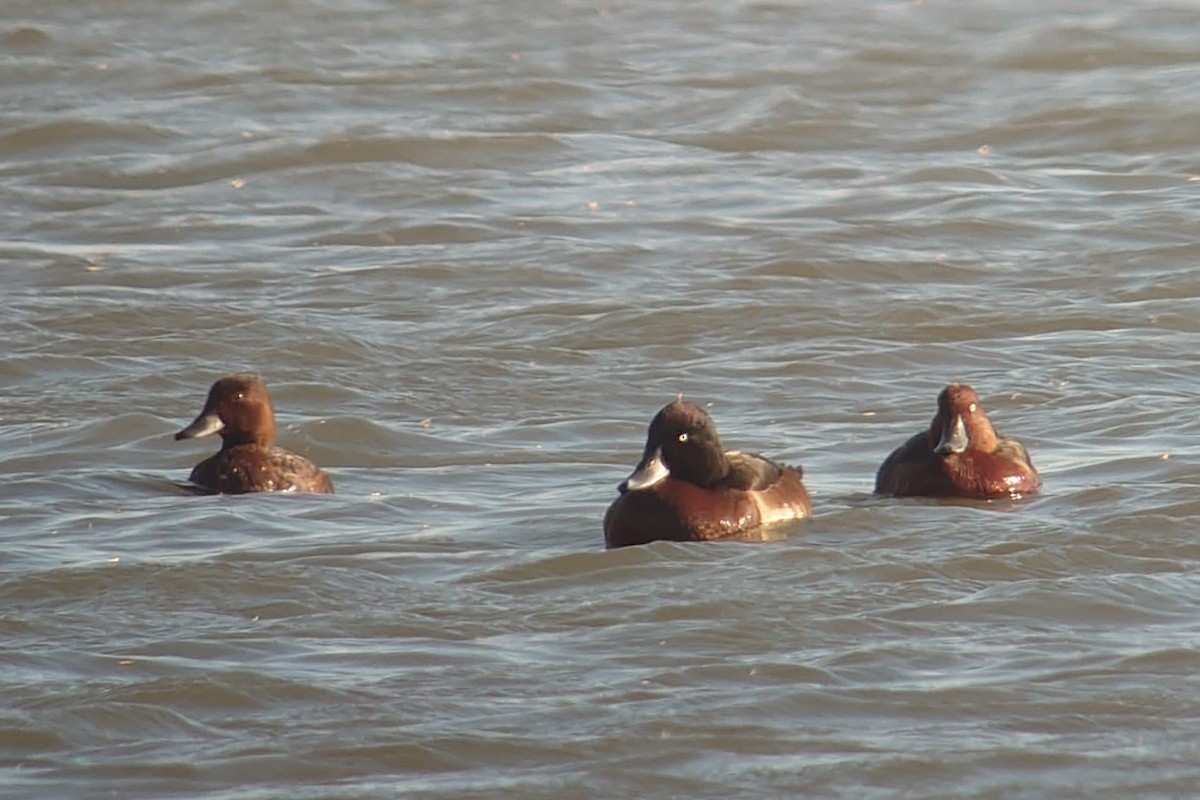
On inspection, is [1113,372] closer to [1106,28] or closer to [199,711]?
[199,711]

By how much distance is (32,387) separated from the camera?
505 inches

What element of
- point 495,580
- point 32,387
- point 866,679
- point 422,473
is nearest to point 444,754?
point 866,679

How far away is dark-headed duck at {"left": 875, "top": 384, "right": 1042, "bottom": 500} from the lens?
1025 cm

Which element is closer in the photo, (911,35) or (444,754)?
(444,754)

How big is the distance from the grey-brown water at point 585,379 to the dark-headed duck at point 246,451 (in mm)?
193

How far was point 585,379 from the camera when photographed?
1278 centimetres

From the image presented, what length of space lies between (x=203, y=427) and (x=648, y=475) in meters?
2.56

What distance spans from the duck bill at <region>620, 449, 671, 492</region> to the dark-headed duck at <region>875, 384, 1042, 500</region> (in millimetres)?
1063

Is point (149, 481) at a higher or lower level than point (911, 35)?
lower

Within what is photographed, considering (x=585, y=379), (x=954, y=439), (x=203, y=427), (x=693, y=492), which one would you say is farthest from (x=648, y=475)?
(x=585, y=379)

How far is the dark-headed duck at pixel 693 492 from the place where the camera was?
9539 millimetres

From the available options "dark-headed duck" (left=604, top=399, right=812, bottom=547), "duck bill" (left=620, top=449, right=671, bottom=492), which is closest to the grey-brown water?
"dark-headed duck" (left=604, top=399, right=812, bottom=547)

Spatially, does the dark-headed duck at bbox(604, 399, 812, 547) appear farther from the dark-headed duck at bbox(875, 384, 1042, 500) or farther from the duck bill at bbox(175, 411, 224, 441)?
the duck bill at bbox(175, 411, 224, 441)

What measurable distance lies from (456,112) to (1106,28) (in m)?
5.71
